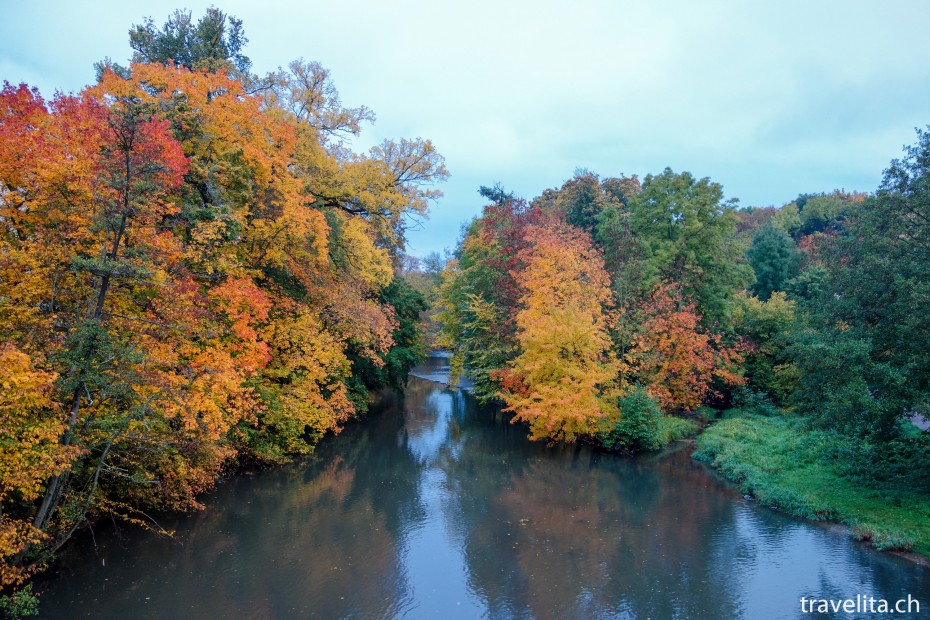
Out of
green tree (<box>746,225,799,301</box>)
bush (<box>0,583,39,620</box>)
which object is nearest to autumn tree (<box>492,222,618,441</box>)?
bush (<box>0,583,39,620</box>)

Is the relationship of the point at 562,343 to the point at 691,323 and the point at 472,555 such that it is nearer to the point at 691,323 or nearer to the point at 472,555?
the point at 691,323

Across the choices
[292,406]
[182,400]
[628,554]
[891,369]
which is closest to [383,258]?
[292,406]

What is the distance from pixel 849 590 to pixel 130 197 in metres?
17.2

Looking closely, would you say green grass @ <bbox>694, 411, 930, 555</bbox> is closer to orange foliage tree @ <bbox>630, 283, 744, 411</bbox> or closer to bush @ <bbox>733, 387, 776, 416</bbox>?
orange foliage tree @ <bbox>630, 283, 744, 411</bbox>

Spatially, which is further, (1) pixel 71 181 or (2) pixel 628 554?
(2) pixel 628 554

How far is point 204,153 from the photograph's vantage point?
17469 millimetres

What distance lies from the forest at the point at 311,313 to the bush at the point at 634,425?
118 mm

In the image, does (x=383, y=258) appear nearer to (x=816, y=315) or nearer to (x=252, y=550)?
(x=252, y=550)

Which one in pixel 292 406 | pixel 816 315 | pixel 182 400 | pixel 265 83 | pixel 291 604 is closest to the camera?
pixel 291 604

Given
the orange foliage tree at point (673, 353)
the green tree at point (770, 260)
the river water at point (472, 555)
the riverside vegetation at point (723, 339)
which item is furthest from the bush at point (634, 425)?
the green tree at point (770, 260)

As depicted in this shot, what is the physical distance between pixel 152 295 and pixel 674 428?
70.7ft

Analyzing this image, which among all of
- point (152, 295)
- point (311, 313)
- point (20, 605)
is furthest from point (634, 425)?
point (20, 605)

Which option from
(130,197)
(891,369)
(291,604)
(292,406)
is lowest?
(291,604)

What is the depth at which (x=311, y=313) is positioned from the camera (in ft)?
69.8
